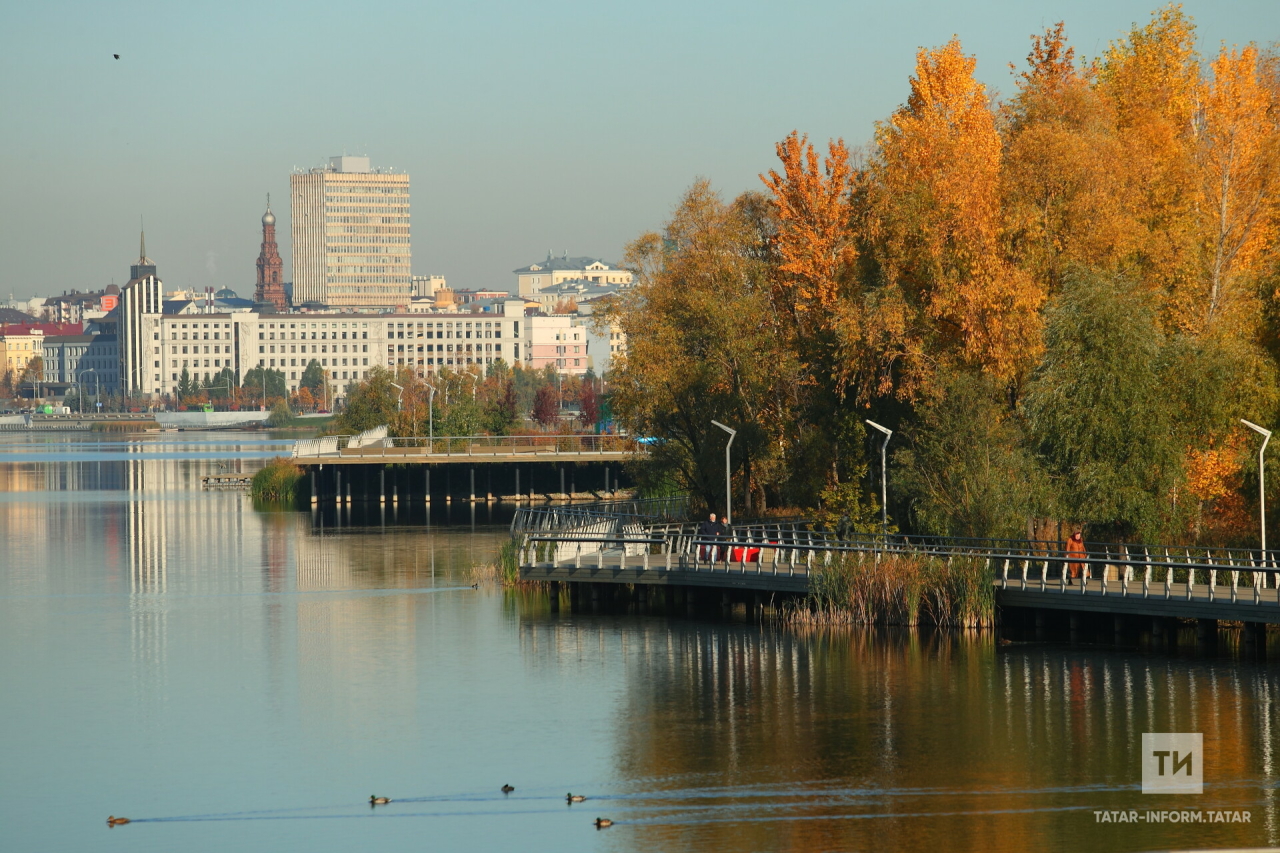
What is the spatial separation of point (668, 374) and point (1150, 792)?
3569cm

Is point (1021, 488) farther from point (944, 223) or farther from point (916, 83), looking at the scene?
point (916, 83)

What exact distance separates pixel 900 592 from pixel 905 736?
482 inches

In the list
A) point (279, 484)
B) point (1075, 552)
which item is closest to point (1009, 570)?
point (1075, 552)

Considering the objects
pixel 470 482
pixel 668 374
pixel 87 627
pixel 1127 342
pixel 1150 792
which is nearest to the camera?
pixel 1150 792

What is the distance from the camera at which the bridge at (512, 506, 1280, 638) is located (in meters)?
40.0

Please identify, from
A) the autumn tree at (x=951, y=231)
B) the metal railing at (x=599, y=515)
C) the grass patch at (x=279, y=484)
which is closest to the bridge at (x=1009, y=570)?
the metal railing at (x=599, y=515)

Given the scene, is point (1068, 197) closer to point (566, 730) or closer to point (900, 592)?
point (900, 592)

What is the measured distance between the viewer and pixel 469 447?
342 ft

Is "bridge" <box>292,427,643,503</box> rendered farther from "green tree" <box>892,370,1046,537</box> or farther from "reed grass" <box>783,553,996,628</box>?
"reed grass" <box>783,553,996,628</box>

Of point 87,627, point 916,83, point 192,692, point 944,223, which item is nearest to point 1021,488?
point 944,223

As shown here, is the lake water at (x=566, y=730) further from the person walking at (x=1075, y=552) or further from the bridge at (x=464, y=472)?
the bridge at (x=464, y=472)

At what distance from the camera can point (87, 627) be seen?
4975cm

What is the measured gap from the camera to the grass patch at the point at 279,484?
4003 inches

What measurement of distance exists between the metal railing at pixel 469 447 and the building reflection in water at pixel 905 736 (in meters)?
56.4
